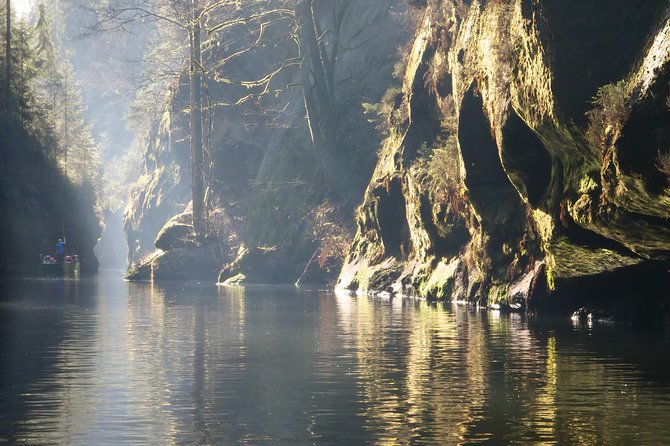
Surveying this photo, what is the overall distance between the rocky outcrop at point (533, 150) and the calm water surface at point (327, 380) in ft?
7.67

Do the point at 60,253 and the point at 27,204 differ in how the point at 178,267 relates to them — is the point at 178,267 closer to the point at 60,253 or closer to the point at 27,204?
the point at 60,253

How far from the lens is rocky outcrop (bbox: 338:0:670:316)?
24.0 meters

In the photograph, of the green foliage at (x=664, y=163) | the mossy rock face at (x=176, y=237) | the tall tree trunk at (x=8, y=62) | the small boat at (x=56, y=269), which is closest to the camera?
the green foliage at (x=664, y=163)

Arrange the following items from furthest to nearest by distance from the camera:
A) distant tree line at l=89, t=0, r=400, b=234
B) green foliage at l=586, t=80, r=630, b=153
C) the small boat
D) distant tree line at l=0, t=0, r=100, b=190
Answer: distant tree line at l=0, t=0, r=100, b=190 < the small boat < distant tree line at l=89, t=0, r=400, b=234 < green foliage at l=586, t=80, r=630, b=153

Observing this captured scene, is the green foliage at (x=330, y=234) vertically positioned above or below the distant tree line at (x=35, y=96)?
below

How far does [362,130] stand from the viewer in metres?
64.0

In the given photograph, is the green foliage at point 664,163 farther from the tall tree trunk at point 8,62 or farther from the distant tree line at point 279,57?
the tall tree trunk at point 8,62

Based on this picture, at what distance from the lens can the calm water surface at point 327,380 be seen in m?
13.7

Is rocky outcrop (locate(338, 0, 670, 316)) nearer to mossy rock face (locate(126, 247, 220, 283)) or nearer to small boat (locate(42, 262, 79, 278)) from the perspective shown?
mossy rock face (locate(126, 247, 220, 283))

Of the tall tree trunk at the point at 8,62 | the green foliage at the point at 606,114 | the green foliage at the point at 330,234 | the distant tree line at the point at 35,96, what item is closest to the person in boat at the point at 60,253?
the distant tree line at the point at 35,96

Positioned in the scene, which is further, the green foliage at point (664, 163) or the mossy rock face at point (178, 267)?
the mossy rock face at point (178, 267)

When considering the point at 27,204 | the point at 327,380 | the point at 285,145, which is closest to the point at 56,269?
the point at 27,204

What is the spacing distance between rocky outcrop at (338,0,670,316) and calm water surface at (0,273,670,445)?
234cm

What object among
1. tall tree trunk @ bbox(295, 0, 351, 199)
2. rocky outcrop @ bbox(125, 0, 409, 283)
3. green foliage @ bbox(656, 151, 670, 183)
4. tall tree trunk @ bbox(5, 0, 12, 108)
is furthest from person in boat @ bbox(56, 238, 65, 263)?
green foliage @ bbox(656, 151, 670, 183)
